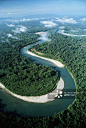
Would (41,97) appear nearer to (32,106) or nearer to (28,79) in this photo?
(32,106)

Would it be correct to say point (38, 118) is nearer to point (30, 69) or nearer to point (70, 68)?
point (30, 69)

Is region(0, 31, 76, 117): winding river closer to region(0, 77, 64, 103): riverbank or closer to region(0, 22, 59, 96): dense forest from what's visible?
region(0, 77, 64, 103): riverbank

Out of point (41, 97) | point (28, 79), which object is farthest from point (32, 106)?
point (28, 79)

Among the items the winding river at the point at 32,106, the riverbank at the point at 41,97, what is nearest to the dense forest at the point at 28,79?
the riverbank at the point at 41,97

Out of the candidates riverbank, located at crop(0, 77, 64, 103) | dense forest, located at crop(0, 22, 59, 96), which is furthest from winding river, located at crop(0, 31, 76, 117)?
dense forest, located at crop(0, 22, 59, 96)

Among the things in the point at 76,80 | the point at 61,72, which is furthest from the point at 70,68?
the point at 76,80

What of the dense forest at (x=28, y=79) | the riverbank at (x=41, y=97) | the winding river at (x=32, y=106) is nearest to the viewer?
the winding river at (x=32, y=106)

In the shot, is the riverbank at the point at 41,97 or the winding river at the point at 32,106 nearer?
the winding river at the point at 32,106

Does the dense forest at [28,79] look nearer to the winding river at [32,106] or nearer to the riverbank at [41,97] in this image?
the riverbank at [41,97]

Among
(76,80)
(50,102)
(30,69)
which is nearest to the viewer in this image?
(50,102)

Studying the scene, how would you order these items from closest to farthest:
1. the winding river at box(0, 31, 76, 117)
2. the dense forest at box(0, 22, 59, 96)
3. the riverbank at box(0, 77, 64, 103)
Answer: the winding river at box(0, 31, 76, 117)
the riverbank at box(0, 77, 64, 103)
the dense forest at box(0, 22, 59, 96)

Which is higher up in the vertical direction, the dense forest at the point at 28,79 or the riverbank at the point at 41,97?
the dense forest at the point at 28,79
